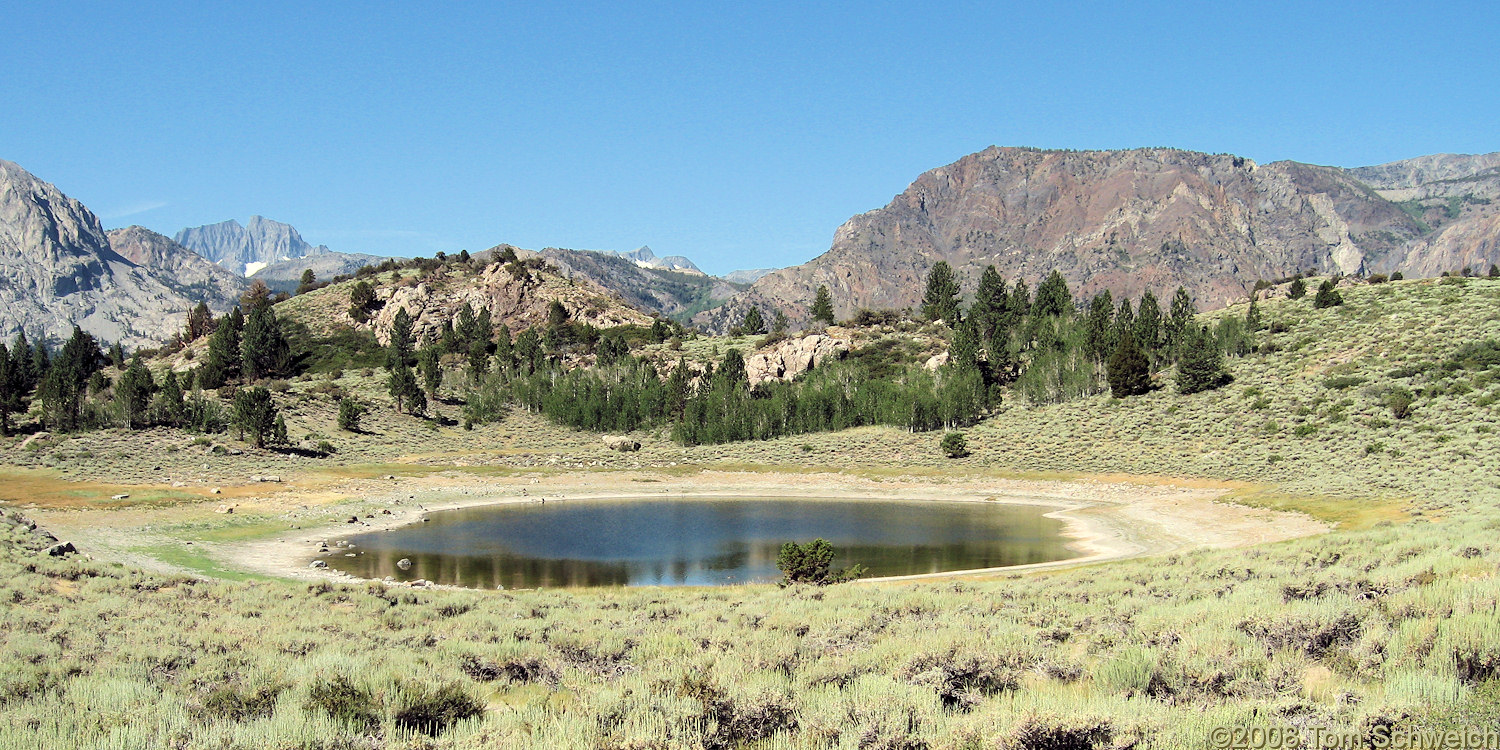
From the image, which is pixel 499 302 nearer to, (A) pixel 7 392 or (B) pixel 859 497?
(A) pixel 7 392

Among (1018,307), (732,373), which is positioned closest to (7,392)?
(732,373)

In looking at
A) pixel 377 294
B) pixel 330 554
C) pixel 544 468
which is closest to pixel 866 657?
pixel 330 554

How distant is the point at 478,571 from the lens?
3188 centimetres

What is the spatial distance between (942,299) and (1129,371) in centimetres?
4367

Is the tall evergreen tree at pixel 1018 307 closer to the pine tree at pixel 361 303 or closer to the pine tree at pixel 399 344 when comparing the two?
the pine tree at pixel 399 344

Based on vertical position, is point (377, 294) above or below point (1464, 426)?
above

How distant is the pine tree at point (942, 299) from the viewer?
111 m

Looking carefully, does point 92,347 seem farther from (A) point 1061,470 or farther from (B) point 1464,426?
(B) point 1464,426

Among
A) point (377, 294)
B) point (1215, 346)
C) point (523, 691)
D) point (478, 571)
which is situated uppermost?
point (377, 294)

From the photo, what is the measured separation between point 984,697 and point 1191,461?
180 ft

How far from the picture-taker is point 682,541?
1603 inches

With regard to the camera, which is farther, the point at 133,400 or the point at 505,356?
the point at 505,356

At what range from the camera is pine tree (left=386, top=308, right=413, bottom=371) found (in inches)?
4154

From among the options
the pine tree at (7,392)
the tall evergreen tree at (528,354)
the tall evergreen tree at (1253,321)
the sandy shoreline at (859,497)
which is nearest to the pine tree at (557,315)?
the tall evergreen tree at (528,354)
